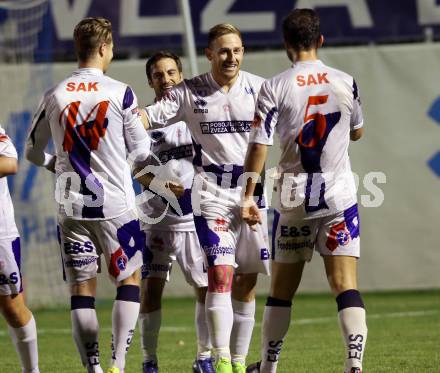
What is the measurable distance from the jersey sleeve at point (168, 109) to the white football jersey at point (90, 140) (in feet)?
2.37

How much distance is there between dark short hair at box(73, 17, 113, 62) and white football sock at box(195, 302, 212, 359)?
86.6 inches

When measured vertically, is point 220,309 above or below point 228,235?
below

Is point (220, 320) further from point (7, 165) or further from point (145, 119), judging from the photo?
point (7, 165)

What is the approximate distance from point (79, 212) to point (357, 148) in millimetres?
8198

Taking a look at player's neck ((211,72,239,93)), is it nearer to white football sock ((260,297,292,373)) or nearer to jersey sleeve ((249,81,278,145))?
jersey sleeve ((249,81,278,145))

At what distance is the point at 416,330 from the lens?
10.3m

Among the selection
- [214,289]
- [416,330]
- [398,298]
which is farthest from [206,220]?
[398,298]

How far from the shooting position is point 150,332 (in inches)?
313

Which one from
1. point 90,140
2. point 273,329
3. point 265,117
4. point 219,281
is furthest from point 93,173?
point 273,329

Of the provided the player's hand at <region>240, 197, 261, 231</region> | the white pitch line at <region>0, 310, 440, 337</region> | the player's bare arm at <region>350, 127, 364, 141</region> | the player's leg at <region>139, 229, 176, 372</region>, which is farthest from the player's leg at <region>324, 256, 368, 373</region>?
the white pitch line at <region>0, 310, 440, 337</region>

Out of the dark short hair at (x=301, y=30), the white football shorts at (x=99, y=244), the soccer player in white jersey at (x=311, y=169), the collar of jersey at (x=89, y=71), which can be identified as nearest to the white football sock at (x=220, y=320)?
the soccer player in white jersey at (x=311, y=169)

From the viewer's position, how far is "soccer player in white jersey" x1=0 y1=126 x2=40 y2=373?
6.53 meters

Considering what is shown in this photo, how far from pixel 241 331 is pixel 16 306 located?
66.1 inches

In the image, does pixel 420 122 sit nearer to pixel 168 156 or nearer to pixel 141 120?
pixel 168 156
